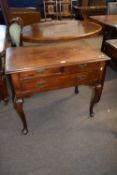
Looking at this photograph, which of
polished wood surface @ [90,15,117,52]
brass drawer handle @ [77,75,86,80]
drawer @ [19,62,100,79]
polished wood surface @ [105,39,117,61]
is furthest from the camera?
polished wood surface @ [90,15,117,52]

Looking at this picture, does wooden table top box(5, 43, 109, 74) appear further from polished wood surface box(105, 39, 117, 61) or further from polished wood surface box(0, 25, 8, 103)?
polished wood surface box(105, 39, 117, 61)

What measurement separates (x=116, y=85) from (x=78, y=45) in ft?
3.26

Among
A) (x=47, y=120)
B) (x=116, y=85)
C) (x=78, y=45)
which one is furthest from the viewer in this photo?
(x=116, y=85)

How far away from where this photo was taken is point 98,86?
1.53m

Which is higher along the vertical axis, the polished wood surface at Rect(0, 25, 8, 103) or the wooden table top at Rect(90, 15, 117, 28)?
the wooden table top at Rect(90, 15, 117, 28)

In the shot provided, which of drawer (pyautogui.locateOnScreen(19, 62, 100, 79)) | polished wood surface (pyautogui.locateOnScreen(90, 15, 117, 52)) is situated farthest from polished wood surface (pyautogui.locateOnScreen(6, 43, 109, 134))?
polished wood surface (pyautogui.locateOnScreen(90, 15, 117, 52))

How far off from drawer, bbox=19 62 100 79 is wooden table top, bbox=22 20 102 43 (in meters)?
0.78

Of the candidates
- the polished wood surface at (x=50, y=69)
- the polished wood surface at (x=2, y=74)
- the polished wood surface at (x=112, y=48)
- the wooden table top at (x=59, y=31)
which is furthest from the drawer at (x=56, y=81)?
the wooden table top at (x=59, y=31)

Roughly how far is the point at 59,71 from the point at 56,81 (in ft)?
0.31

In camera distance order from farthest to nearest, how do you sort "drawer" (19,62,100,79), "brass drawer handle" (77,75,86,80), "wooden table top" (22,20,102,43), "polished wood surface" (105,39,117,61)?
"wooden table top" (22,20,102,43) < "polished wood surface" (105,39,117,61) < "brass drawer handle" (77,75,86,80) < "drawer" (19,62,100,79)

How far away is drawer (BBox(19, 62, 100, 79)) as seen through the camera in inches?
48.8

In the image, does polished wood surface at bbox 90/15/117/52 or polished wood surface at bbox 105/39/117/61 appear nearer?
polished wood surface at bbox 105/39/117/61

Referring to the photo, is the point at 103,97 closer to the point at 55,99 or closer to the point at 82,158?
the point at 55,99

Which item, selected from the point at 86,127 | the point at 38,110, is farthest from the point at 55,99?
the point at 86,127
